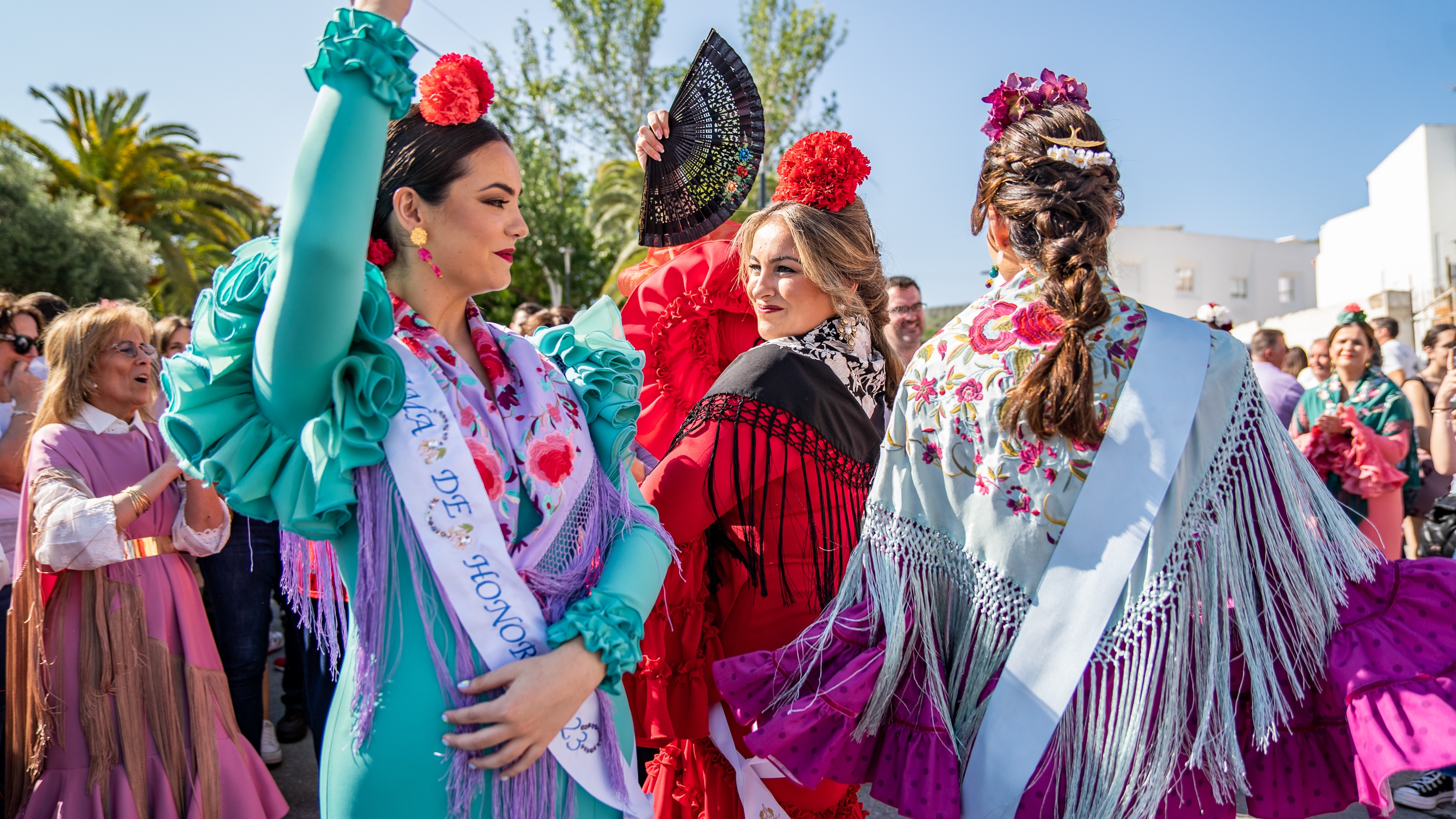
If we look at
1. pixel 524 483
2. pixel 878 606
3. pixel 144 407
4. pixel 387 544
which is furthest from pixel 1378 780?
pixel 144 407

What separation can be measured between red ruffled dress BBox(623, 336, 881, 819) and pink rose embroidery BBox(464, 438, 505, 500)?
2.42 feet

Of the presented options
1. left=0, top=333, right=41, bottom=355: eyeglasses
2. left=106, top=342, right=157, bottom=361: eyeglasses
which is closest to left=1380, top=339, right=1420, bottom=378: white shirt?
left=106, top=342, right=157, bottom=361: eyeglasses

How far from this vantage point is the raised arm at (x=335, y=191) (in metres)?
1.22

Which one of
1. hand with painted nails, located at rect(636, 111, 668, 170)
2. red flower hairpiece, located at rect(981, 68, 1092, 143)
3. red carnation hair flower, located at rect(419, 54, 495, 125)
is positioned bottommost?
red carnation hair flower, located at rect(419, 54, 495, 125)

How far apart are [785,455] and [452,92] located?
114cm

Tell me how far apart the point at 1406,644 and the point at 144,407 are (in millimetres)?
3795

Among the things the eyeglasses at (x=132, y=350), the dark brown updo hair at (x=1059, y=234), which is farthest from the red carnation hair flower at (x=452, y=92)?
the eyeglasses at (x=132, y=350)

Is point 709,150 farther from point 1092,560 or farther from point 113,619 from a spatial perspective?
point 113,619

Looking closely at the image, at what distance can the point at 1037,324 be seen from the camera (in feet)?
5.64

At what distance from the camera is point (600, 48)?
2509 cm

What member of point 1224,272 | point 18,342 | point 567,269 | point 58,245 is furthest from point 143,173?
point 1224,272

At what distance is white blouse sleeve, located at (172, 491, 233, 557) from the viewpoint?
10.4 feet

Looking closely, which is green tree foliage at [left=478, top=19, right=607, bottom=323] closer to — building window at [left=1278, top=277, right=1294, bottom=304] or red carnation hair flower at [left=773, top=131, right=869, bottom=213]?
red carnation hair flower at [left=773, top=131, right=869, bottom=213]

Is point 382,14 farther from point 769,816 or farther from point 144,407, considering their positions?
point 144,407
